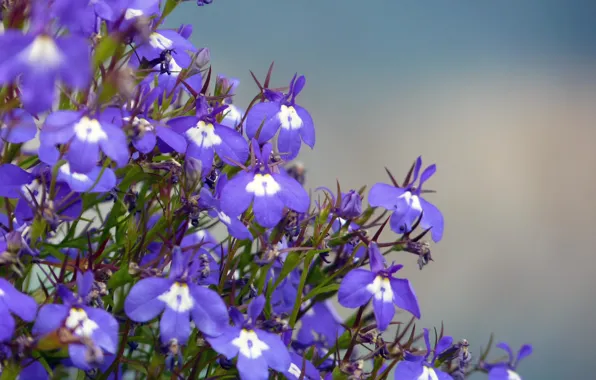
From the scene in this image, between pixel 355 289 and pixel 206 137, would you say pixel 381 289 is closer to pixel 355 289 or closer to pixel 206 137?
pixel 355 289

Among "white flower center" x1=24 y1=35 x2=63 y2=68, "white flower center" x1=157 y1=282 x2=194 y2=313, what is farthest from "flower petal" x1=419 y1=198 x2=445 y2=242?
"white flower center" x1=24 y1=35 x2=63 y2=68

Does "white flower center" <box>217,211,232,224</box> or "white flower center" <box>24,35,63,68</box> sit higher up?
"white flower center" <box>24,35,63,68</box>

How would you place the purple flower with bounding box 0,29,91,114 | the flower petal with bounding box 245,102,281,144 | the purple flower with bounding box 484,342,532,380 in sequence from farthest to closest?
the purple flower with bounding box 484,342,532,380
the flower petal with bounding box 245,102,281,144
the purple flower with bounding box 0,29,91,114

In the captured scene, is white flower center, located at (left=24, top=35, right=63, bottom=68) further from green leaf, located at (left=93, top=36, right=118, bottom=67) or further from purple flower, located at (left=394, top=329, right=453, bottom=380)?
purple flower, located at (left=394, top=329, right=453, bottom=380)

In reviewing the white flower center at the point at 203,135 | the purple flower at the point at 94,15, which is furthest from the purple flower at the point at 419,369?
the purple flower at the point at 94,15

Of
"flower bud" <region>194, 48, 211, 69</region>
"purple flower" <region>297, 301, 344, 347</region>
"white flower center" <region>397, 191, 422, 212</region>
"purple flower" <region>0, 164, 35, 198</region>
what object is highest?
"flower bud" <region>194, 48, 211, 69</region>

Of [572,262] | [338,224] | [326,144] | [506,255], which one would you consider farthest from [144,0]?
[572,262]

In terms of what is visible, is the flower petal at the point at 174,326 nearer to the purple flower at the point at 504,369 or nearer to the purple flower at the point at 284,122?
the purple flower at the point at 284,122
